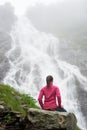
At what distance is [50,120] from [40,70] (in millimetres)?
67898

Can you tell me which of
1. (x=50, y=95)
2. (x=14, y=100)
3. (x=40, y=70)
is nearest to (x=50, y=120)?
(x=50, y=95)

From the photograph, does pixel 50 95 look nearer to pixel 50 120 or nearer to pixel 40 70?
pixel 50 120

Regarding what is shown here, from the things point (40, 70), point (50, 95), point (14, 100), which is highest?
point (40, 70)

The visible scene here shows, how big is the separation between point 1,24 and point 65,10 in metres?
64.3

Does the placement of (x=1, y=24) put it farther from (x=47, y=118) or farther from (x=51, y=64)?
(x=47, y=118)

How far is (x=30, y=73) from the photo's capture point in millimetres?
75875

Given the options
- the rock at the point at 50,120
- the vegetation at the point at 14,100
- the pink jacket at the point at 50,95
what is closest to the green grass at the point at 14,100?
the vegetation at the point at 14,100

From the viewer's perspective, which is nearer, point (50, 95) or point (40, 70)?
point (50, 95)

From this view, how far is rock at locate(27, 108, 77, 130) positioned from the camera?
10844 millimetres

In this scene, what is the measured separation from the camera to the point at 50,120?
1098 centimetres

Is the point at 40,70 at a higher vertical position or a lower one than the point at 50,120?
higher

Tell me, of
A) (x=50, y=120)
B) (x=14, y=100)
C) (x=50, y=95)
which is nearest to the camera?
(x=50, y=120)

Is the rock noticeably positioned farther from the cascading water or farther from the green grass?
the cascading water

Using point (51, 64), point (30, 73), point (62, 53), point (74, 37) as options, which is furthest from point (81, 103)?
point (74, 37)
